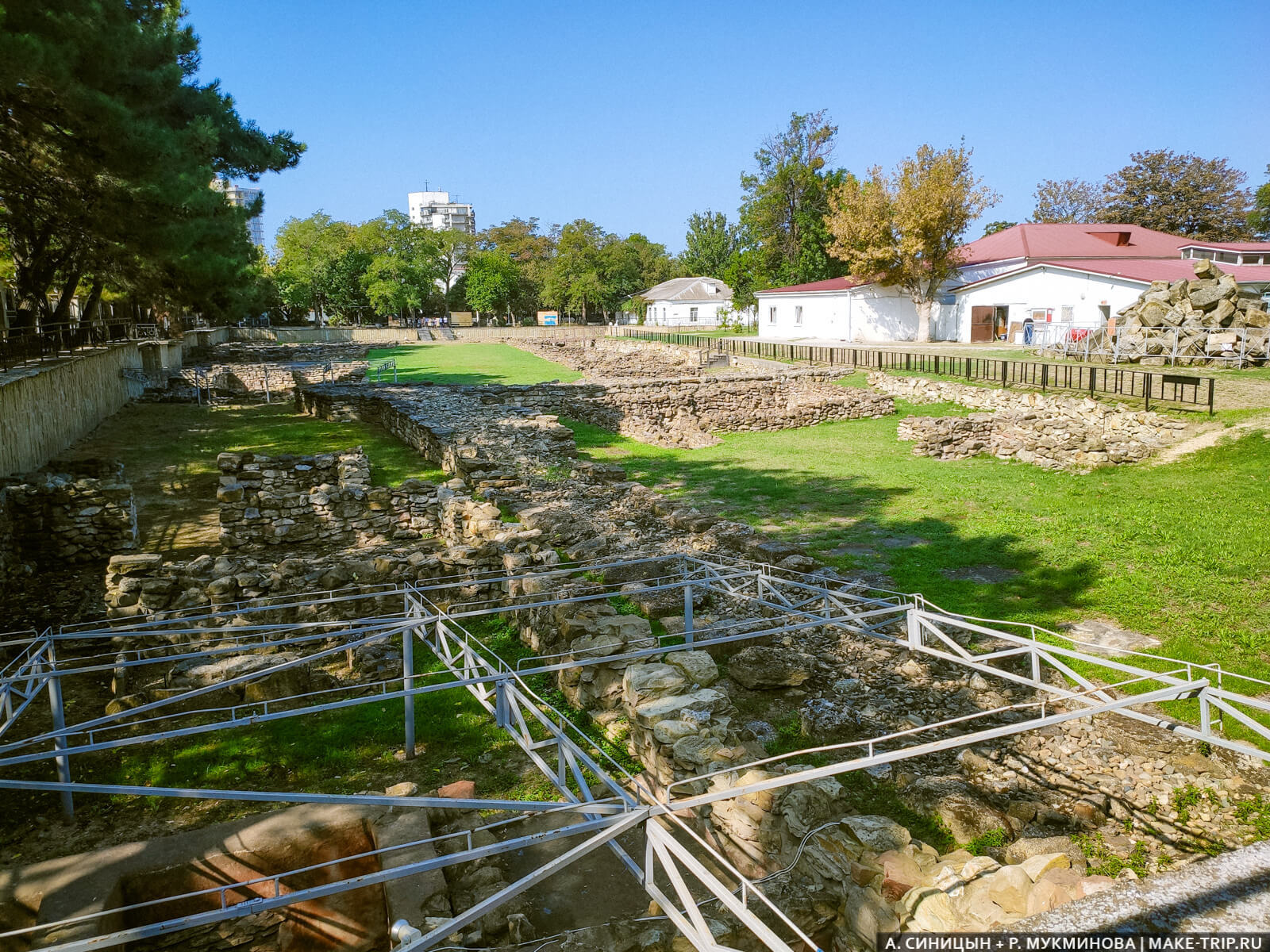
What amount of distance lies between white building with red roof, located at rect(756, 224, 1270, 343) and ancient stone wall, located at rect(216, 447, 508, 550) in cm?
3098

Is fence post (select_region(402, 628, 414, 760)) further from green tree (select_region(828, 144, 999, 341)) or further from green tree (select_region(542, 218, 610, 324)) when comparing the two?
green tree (select_region(542, 218, 610, 324))

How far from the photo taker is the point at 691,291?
3039 inches

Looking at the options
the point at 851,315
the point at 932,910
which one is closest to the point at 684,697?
the point at 932,910

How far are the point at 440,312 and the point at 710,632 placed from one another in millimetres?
81108

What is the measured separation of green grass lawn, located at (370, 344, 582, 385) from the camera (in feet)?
118

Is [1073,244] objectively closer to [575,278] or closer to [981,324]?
[981,324]

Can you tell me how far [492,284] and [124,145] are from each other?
209 ft

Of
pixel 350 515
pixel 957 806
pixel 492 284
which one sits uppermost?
pixel 492 284

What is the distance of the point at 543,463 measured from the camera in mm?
16594

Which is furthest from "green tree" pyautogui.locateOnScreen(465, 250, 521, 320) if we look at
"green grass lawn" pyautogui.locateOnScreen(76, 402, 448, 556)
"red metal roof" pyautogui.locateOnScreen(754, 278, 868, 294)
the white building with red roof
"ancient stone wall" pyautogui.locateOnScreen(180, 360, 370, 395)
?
"green grass lawn" pyautogui.locateOnScreen(76, 402, 448, 556)

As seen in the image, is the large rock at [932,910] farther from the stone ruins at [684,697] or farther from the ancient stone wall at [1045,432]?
the ancient stone wall at [1045,432]

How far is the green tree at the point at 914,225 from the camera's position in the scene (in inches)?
1521

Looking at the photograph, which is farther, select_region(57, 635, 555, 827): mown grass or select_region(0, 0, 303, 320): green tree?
select_region(0, 0, 303, 320): green tree

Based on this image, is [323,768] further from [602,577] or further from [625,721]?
[602,577]
